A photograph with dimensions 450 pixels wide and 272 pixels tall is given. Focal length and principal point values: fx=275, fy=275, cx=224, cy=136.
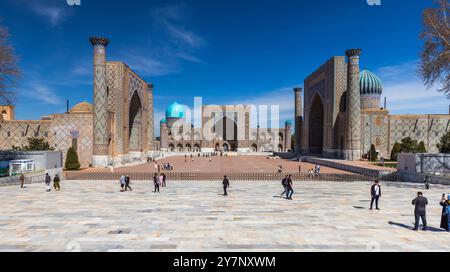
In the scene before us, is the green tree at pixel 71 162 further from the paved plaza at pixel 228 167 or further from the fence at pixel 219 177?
the fence at pixel 219 177

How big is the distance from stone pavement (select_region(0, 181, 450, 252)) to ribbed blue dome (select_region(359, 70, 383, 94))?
36.7 metres

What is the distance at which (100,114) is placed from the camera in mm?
27953

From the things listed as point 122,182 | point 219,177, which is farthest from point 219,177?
point 122,182

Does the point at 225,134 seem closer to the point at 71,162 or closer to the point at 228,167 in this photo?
the point at 228,167

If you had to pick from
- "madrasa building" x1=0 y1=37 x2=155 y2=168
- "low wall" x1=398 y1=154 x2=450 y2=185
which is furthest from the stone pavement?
"madrasa building" x1=0 y1=37 x2=155 y2=168

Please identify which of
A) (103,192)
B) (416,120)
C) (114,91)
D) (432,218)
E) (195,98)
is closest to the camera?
(432,218)

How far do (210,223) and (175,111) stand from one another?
251ft

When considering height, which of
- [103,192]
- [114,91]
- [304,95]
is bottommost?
[103,192]

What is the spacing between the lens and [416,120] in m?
37.8

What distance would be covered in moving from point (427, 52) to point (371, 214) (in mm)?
17013

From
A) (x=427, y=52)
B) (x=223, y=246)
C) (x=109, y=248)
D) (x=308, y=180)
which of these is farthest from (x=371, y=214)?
(x=427, y=52)

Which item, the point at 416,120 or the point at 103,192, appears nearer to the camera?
the point at 103,192
